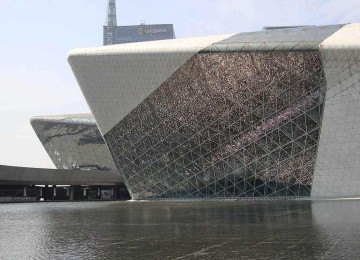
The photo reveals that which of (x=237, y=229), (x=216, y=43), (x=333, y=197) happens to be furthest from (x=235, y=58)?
(x=237, y=229)

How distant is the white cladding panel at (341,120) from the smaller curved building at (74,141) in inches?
1418

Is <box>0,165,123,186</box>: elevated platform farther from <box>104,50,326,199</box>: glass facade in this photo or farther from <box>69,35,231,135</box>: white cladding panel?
<box>104,50,326,199</box>: glass facade

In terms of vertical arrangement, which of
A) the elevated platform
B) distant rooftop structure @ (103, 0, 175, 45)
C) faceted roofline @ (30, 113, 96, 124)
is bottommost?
the elevated platform

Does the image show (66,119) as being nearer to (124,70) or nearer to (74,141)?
(74,141)

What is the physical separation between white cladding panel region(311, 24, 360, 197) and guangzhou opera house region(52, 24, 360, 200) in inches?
2.3

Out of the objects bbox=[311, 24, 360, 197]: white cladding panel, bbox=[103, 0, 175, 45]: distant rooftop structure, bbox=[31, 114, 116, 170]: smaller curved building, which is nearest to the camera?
bbox=[311, 24, 360, 197]: white cladding panel

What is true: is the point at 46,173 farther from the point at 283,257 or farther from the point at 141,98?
the point at 283,257

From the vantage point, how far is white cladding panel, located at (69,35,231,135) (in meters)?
31.6

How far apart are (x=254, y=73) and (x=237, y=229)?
21.1m

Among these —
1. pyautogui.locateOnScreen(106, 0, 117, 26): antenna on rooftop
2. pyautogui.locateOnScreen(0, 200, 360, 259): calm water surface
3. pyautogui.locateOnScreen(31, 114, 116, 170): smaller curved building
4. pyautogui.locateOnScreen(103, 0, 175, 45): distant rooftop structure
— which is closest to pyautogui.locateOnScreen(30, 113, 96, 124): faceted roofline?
pyautogui.locateOnScreen(31, 114, 116, 170): smaller curved building

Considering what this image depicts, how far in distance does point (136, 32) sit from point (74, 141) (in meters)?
125

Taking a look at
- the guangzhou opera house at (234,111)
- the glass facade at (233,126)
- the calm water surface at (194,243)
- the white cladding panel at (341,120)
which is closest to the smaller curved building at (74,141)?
the guangzhou opera house at (234,111)

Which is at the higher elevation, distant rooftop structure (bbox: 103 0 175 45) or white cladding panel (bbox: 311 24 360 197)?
distant rooftop structure (bbox: 103 0 175 45)

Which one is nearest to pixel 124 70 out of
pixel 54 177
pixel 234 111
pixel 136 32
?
pixel 234 111
